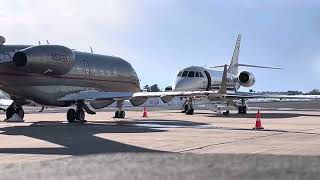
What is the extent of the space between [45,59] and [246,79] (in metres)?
26.5

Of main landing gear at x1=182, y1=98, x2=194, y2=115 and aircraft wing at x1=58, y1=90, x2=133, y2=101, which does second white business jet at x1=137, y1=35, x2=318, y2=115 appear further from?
aircraft wing at x1=58, y1=90, x2=133, y2=101

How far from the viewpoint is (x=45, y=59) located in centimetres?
2662

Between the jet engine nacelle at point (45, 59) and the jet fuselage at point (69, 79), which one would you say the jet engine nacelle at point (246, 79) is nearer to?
the jet fuselage at point (69, 79)

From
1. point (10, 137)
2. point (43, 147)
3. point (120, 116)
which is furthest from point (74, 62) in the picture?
point (43, 147)

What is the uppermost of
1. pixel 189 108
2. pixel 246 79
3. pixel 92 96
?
pixel 246 79

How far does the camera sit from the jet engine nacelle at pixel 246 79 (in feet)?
162

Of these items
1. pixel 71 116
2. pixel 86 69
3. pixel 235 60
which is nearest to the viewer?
pixel 71 116

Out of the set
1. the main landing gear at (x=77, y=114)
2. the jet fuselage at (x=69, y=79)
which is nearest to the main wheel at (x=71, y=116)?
the main landing gear at (x=77, y=114)

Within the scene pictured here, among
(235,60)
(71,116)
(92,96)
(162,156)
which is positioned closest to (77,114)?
(71,116)

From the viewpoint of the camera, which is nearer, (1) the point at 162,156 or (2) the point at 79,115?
(1) the point at 162,156

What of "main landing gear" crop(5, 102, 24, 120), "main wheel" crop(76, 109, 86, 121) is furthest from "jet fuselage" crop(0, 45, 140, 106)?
"main landing gear" crop(5, 102, 24, 120)

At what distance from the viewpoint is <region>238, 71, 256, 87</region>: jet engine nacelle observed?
162 feet

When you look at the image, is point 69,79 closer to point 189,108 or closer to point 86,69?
point 86,69

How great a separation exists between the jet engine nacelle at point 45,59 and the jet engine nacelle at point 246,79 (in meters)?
24.2
